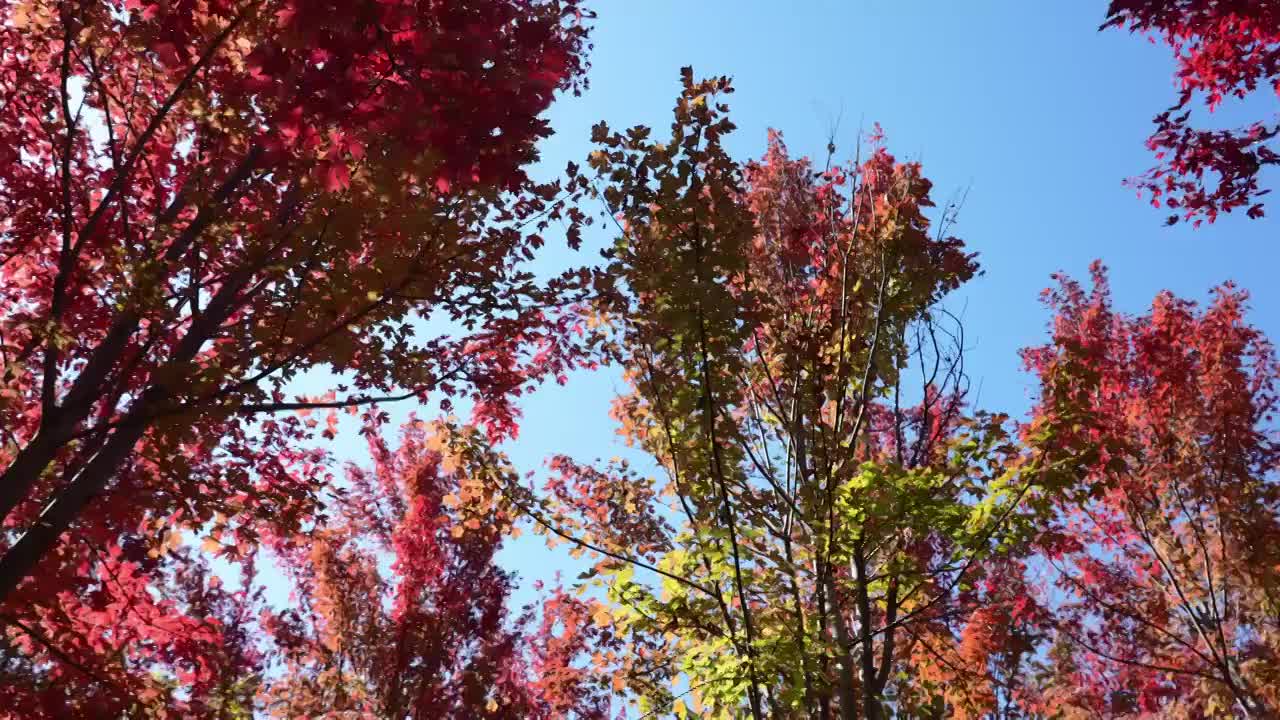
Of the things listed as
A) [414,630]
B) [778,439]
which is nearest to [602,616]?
[778,439]

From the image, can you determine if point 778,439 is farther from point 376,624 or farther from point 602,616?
point 376,624

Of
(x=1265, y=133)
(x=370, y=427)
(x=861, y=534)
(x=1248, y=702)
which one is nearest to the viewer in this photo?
(x=861, y=534)

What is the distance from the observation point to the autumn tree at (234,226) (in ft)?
11.3

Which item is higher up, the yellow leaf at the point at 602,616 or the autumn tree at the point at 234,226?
the autumn tree at the point at 234,226

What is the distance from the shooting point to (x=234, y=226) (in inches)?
168

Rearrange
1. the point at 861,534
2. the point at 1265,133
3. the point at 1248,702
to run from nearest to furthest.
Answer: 1. the point at 861,534
2. the point at 1265,133
3. the point at 1248,702

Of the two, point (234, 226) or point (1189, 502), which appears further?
point (1189, 502)

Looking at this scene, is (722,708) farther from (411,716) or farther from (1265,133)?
(411,716)

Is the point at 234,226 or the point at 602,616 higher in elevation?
the point at 234,226

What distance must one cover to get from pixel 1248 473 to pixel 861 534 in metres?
7.20

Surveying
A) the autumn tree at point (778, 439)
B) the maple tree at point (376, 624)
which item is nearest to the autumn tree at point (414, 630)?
the maple tree at point (376, 624)

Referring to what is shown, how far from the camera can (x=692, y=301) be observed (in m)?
3.81

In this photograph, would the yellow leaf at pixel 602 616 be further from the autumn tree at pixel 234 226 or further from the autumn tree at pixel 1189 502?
the autumn tree at pixel 1189 502

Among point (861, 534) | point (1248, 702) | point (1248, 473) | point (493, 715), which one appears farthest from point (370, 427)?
point (1248, 473)
